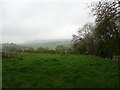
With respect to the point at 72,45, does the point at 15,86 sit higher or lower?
lower

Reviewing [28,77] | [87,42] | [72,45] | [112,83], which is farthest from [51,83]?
[72,45]

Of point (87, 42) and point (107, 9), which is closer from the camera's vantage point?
point (107, 9)

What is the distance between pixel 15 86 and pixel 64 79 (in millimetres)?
2267

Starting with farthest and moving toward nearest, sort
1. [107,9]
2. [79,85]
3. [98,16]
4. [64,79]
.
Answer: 1. [98,16]
2. [107,9]
3. [64,79]
4. [79,85]

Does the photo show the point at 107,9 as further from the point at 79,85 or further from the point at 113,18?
the point at 79,85

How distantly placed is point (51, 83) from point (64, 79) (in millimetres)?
926

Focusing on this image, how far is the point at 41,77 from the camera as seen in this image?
6.92 meters

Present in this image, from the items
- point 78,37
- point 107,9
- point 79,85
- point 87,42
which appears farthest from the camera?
point 78,37

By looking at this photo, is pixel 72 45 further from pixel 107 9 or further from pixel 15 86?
pixel 15 86

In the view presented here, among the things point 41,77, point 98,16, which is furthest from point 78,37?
point 41,77

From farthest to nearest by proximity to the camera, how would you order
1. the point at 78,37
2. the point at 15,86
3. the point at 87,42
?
the point at 78,37, the point at 87,42, the point at 15,86

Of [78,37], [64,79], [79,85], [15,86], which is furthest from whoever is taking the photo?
[78,37]

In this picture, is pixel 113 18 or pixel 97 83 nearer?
pixel 97 83

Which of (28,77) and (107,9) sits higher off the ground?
(107,9)
